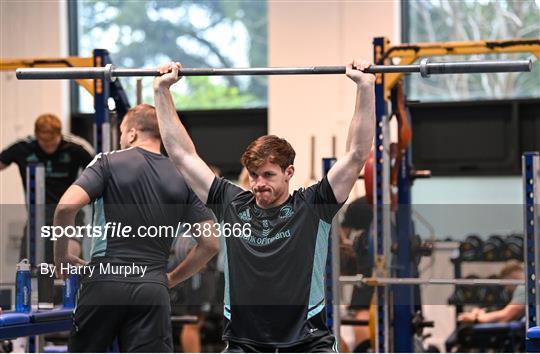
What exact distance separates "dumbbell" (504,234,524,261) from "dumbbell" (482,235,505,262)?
0.16 feet

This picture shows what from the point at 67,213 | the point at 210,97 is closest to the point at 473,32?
the point at 210,97

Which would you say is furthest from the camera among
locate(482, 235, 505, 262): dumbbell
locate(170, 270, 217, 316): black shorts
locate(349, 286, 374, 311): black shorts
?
locate(482, 235, 505, 262): dumbbell

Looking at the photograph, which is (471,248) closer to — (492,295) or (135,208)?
(492,295)

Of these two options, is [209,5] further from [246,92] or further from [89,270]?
[89,270]

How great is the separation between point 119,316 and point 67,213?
46 centimetres

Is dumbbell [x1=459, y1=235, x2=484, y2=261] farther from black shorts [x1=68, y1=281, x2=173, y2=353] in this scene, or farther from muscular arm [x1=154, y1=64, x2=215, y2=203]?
muscular arm [x1=154, y1=64, x2=215, y2=203]

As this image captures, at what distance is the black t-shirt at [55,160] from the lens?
6.89 metres

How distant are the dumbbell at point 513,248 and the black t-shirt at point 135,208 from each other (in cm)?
287

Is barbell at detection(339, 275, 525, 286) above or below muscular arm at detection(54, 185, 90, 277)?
below

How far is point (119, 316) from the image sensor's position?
450 cm

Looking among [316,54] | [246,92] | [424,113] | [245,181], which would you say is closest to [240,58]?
[246,92]

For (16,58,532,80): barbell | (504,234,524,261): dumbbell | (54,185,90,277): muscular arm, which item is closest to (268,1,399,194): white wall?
(504,234,524,261): dumbbell

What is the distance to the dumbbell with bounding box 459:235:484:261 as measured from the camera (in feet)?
22.6

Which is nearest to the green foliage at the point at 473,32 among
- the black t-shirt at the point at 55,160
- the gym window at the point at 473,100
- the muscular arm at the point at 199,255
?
the gym window at the point at 473,100
